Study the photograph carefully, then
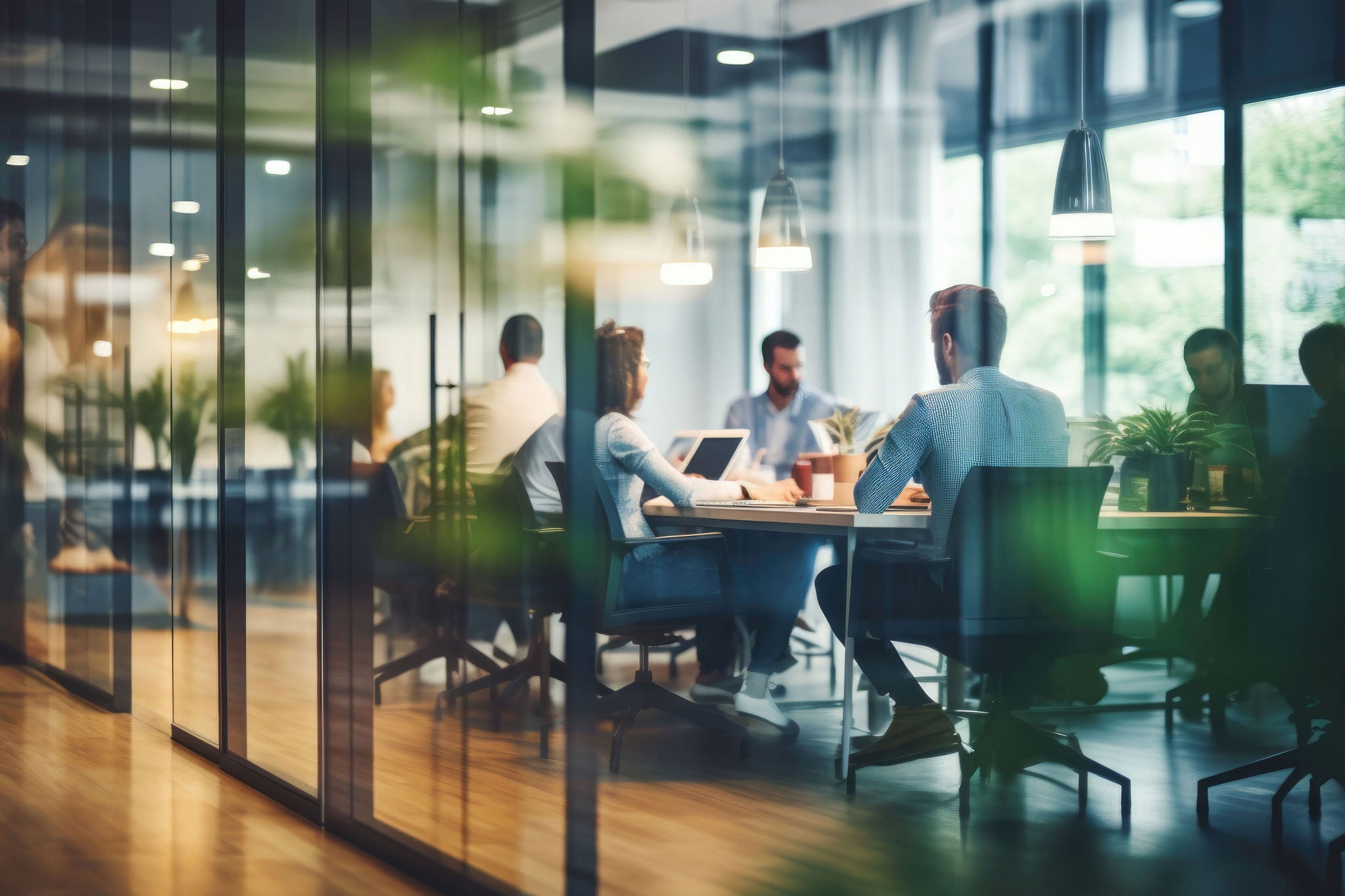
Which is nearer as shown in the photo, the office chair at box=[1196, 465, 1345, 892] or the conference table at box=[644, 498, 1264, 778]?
the office chair at box=[1196, 465, 1345, 892]

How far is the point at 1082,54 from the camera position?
3303mm

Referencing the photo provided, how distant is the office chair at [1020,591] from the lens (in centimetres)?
346

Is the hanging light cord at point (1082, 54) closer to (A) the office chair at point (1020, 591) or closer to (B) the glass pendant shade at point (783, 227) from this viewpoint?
(A) the office chair at point (1020, 591)

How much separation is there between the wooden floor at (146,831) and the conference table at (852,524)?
1571 millimetres

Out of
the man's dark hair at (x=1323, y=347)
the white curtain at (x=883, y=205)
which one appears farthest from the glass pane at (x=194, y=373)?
the white curtain at (x=883, y=205)

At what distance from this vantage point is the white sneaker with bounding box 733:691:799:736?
188 inches

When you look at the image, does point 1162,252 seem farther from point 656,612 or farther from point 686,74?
point 686,74

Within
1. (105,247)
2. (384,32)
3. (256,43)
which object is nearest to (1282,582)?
(384,32)

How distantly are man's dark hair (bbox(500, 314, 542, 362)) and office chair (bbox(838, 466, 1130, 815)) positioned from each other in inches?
52.7

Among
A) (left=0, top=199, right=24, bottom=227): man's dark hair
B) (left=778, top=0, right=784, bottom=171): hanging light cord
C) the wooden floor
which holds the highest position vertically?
(left=778, top=0, right=784, bottom=171): hanging light cord

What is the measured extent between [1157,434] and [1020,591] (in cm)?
85

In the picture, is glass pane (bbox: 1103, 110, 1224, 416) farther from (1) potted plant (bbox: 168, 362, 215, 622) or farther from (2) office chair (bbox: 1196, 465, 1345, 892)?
(1) potted plant (bbox: 168, 362, 215, 622)

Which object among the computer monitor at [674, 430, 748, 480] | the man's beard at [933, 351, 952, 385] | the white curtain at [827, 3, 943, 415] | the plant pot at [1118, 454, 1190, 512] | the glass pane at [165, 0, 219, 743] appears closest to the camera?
the plant pot at [1118, 454, 1190, 512]

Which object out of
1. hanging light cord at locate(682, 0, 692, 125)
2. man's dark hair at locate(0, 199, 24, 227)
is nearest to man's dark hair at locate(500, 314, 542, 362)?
man's dark hair at locate(0, 199, 24, 227)
